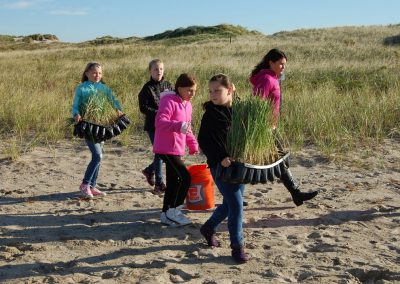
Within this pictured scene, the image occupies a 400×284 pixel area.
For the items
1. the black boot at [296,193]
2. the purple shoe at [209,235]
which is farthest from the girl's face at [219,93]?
the black boot at [296,193]

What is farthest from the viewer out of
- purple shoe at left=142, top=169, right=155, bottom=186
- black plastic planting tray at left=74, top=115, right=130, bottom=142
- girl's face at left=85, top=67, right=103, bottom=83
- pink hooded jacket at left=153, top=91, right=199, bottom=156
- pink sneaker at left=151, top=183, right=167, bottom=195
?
purple shoe at left=142, top=169, right=155, bottom=186

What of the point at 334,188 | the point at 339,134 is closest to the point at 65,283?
the point at 334,188

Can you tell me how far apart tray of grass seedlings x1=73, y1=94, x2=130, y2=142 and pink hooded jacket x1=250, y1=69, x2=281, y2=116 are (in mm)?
1544

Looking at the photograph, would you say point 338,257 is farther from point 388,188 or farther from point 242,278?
point 388,188

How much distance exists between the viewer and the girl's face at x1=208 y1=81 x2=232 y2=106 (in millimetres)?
3924

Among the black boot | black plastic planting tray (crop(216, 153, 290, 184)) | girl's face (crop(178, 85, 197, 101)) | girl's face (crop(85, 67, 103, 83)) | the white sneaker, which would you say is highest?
girl's face (crop(85, 67, 103, 83))

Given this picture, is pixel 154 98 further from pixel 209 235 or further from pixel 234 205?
pixel 234 205

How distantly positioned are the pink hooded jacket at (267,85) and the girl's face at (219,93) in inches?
42.6

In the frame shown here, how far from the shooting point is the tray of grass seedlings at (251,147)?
12.3 feet

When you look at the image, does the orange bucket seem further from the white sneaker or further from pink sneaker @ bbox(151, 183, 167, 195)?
pink sneaker @ bbox(151, 183, 167, 195)

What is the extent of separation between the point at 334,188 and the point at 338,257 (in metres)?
2.17

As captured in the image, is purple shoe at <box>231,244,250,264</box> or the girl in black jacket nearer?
purple shoe at <box>231,244,250,264</box>

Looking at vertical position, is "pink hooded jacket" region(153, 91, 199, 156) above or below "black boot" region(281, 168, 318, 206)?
above

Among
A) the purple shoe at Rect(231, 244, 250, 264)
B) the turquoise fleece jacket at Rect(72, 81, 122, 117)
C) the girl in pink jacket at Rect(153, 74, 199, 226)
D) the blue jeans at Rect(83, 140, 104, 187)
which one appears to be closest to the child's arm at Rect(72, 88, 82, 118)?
the turquoise fleece jacket at Rect(72, 81, 122, 117)
